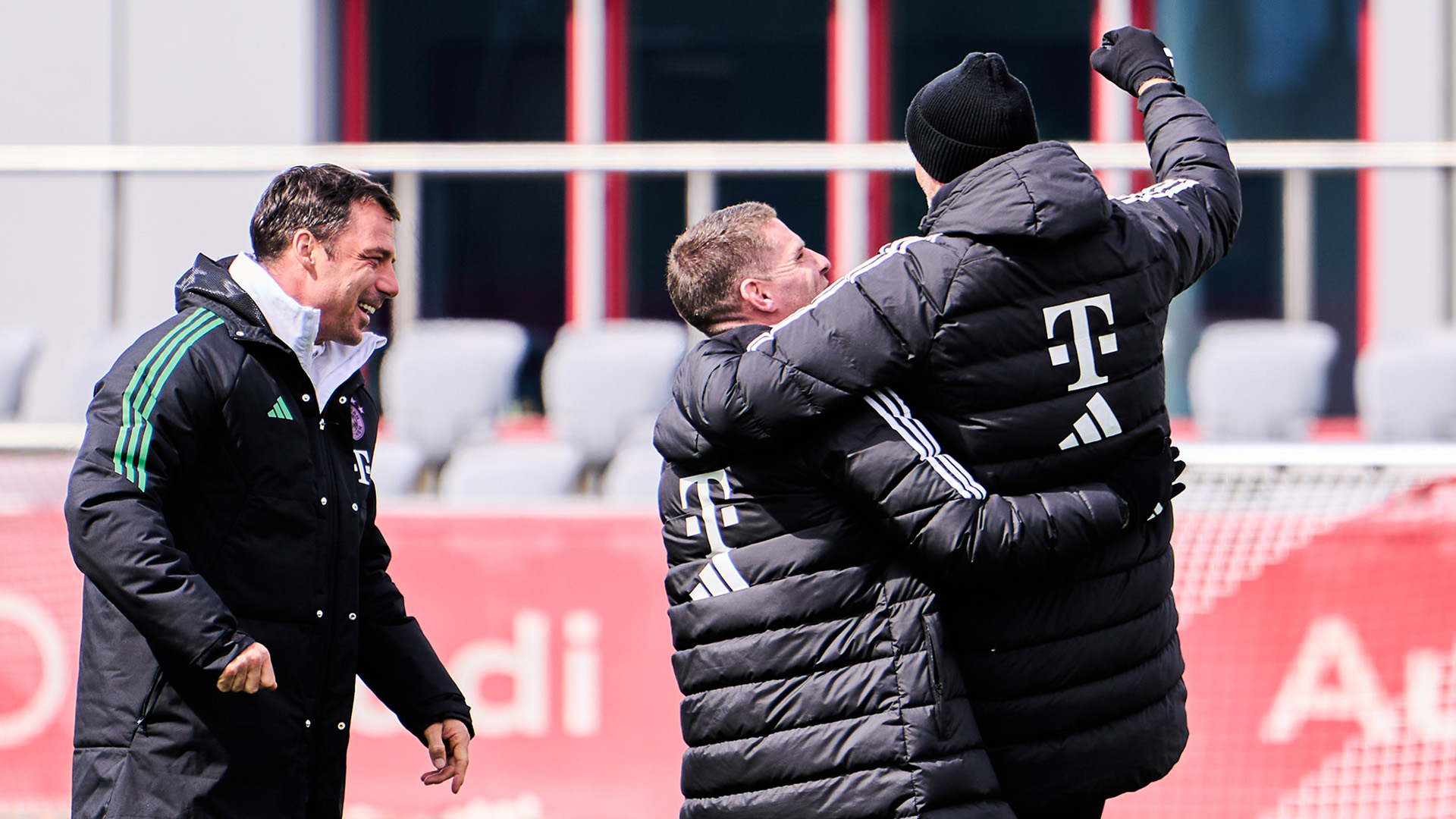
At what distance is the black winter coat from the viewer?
2.39 metres

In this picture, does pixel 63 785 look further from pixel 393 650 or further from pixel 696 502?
pixel 696 502

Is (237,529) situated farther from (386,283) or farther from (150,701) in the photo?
(386,283)

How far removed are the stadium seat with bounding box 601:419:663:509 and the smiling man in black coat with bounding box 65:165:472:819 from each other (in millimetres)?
2641

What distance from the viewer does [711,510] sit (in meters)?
2.29

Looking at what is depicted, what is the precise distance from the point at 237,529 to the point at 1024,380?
128 centimetres

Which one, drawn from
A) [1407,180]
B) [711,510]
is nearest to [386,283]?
[711,510]

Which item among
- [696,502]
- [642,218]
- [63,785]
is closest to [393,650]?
[696,502]

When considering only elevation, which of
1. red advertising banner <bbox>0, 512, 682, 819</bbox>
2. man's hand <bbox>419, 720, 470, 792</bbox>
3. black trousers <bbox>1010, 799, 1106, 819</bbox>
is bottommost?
red advertising banner <bbox>0, 512, 682, 819</bbox>

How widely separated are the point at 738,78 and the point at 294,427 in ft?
16.4

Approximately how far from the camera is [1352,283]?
665cm

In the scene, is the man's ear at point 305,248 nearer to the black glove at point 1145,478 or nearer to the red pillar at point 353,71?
the black glove at point 1145,478

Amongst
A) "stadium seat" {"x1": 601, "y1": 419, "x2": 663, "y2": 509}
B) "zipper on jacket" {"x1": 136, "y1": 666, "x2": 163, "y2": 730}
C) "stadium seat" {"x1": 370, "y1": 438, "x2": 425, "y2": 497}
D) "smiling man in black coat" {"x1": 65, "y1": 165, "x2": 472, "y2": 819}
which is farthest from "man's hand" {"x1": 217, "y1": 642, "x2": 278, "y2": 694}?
"stadium seat" {"x1": 370, "y1": 438, "x2": 425, "y2": 497}

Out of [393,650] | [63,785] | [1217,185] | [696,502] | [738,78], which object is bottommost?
[63,785]

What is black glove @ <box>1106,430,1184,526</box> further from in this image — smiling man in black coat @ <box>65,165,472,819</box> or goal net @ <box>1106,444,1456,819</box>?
goal net @ <box>1106,444,1456,819</box>
